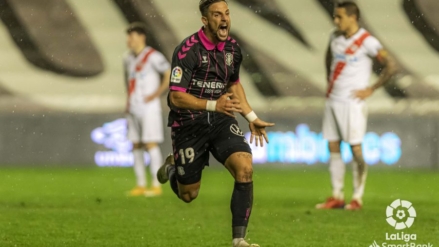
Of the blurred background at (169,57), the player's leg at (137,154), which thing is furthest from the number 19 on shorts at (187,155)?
the blurred background at (169,57)

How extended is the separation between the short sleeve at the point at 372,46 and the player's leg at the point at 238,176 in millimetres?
3736

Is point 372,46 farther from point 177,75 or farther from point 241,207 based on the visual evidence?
point 241,207

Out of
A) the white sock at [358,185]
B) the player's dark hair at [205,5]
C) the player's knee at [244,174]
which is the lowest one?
the white sock at [358,185]

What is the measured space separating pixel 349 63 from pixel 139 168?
3332 mm

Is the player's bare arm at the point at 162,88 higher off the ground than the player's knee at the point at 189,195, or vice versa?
the player's bare arm at the point at 162,88

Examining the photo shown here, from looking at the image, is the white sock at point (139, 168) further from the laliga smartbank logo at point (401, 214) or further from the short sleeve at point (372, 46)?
the short sleeve at point (372, 46)

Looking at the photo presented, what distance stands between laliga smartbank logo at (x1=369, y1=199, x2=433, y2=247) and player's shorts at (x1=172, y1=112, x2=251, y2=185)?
149 centimetres

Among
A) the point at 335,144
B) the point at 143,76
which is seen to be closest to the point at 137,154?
the point at 143,76

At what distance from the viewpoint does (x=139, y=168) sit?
475 inches

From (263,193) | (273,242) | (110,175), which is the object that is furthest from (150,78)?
(273,242)

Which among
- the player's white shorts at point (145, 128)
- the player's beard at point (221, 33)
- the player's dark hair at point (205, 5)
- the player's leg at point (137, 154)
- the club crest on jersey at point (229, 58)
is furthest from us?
the player's white shorts at point (145, 128)

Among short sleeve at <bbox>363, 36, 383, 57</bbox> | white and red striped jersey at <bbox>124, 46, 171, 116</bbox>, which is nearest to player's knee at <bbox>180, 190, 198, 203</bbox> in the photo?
short sleeve at <bbox>363, 36, 383, 57</bbox>

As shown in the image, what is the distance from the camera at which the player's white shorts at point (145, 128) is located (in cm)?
1226

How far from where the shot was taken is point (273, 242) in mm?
7406
